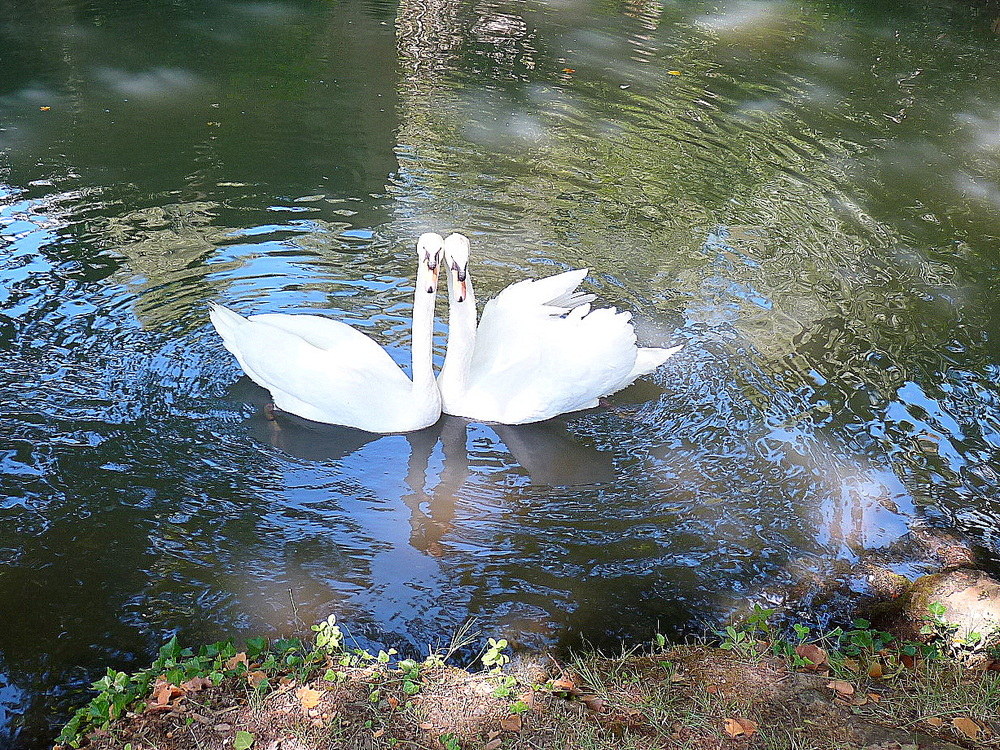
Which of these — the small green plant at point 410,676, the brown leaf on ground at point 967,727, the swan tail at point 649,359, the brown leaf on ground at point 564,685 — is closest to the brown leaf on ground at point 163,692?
the small green plant at point 410,676

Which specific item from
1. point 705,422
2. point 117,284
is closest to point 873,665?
point 705,422

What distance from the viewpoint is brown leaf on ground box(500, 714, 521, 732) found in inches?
132

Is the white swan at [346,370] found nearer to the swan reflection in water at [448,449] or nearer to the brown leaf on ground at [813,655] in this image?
the swan reflection in water at [448,449]

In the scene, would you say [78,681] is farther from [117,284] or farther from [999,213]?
[999,213]

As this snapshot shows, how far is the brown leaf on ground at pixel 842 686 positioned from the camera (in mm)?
3506

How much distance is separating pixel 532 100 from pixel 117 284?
536cm

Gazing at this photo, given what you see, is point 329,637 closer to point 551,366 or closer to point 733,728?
point 733,728

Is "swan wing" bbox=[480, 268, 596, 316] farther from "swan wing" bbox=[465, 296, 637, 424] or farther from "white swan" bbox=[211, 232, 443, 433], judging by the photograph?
"white swan" bbox=[211, 232, 443, 433]

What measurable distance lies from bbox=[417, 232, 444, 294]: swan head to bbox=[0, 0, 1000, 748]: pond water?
910mm

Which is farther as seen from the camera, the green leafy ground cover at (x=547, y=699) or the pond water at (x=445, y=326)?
the pond water at (x=445, y=326)

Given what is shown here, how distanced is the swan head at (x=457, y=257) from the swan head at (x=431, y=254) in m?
0.04

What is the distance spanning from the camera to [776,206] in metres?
8.00

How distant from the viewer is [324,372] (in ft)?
16.2

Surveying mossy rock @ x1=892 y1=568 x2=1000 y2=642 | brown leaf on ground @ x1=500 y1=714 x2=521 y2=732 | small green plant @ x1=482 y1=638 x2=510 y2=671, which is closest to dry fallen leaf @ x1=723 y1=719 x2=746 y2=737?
brown leaf on ground @ x1=500 y1=714 x2=521 y2=732
